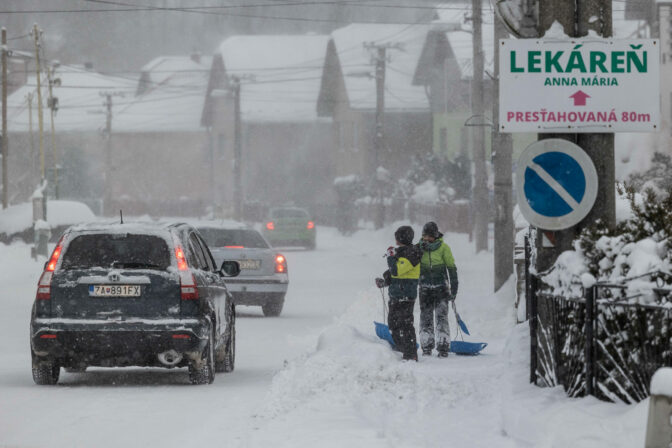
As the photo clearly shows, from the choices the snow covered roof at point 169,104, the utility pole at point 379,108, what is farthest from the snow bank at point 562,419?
the snow covered roof at point 169,104

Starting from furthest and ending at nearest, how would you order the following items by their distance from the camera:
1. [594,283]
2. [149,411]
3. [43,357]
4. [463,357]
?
[463,357] → [43,357] → [149,411] → [594,283]

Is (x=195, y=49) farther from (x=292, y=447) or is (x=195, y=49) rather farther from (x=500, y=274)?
(x=292, y=447)

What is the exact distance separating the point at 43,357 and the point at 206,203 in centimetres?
8739

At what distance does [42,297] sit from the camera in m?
12.3

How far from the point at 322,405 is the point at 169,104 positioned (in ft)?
309

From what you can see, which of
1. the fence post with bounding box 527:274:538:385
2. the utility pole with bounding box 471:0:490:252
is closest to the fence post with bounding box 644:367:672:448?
the fence post with bounding box 527:274:538:385

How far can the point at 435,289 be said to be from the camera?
14.8 meters

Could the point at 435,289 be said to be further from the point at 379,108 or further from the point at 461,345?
the point at 379,108

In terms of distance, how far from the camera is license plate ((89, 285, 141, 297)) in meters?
12.3

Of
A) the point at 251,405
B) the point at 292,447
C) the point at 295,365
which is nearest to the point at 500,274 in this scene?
the point at 295,365

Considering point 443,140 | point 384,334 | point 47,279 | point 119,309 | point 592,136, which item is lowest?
point 384,334

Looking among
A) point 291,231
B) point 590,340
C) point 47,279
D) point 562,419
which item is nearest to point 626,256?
point 590,340

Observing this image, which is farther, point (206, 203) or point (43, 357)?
point (206, 203)

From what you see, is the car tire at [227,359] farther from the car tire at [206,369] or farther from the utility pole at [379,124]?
the utility pole at [379,124]
